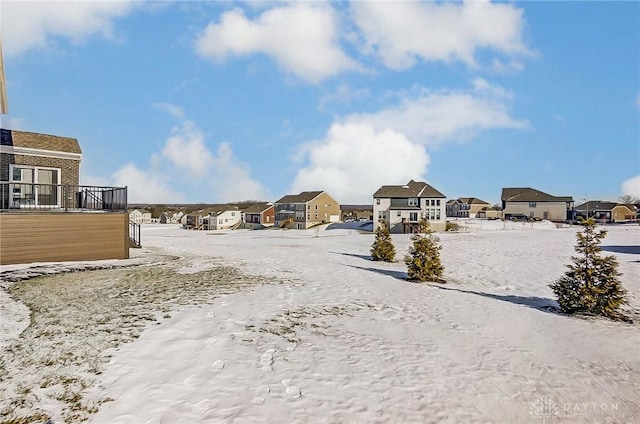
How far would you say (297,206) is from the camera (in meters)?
72.9

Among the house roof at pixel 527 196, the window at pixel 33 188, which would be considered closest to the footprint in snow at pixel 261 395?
the window at pixel 33 188

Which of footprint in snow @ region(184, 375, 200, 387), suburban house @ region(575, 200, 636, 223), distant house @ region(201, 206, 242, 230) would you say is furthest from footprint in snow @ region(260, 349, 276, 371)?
suburban house @ region(575, 200, 636, 223)

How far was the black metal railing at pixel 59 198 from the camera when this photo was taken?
651 inches

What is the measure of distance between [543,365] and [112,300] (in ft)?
32.7

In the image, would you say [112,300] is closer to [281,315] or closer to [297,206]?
[281,315]

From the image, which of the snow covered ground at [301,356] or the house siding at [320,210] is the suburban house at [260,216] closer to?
the house siding at [320,210]

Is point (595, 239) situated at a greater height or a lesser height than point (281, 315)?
greater

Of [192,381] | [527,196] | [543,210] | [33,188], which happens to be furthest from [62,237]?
[527,196]

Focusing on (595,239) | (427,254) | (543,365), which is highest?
(595,239)

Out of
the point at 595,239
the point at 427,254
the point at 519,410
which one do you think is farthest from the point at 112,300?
the point at 595,239

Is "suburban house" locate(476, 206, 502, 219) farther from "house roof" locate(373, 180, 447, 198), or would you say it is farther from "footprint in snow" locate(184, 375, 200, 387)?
"footprint in snow" locate(184, 375, 200, 387)

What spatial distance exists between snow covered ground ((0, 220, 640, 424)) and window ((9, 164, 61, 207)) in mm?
8536

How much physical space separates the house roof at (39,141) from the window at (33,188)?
1177 mm

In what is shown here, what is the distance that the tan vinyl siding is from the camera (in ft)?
46.4
